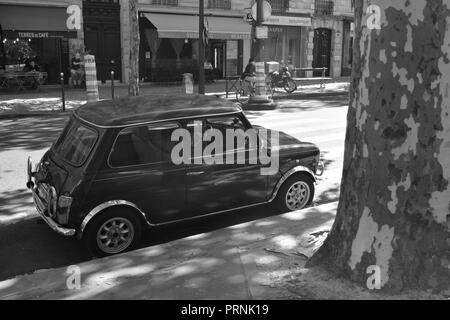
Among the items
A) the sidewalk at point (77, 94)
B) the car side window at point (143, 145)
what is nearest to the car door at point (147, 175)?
the car side window at point (143, 145)

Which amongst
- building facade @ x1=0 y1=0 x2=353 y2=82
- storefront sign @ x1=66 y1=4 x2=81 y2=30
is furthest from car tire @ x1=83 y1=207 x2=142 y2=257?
storefront sign @ x1=66 y1=4 x2=81 y2=30

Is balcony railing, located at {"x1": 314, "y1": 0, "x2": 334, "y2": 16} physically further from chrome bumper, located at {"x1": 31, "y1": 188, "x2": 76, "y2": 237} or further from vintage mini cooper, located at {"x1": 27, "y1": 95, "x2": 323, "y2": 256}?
chrome bumper, located at {"x1": 31, "y1": 188, "x2": 76, "y2": 237}

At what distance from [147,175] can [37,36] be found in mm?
17534

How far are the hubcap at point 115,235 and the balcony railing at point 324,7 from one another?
27.2 metres

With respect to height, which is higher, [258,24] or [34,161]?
[258,24]

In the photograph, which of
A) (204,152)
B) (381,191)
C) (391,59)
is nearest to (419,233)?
(381,191)

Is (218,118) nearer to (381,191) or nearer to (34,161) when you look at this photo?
(381,191)

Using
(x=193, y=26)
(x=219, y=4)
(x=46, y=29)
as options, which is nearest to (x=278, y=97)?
(x=193, y=26)

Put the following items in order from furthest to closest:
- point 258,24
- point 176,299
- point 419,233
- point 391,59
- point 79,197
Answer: point 258,24 → point 79,197 → point 176,299 → point 419,233 → point 391,59

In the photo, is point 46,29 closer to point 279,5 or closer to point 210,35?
point 210,35

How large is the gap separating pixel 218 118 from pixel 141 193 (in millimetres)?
1195

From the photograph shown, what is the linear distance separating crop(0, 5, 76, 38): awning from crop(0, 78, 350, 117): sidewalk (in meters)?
2.20

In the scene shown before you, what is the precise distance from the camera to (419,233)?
352cm

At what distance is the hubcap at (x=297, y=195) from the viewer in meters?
6.34
